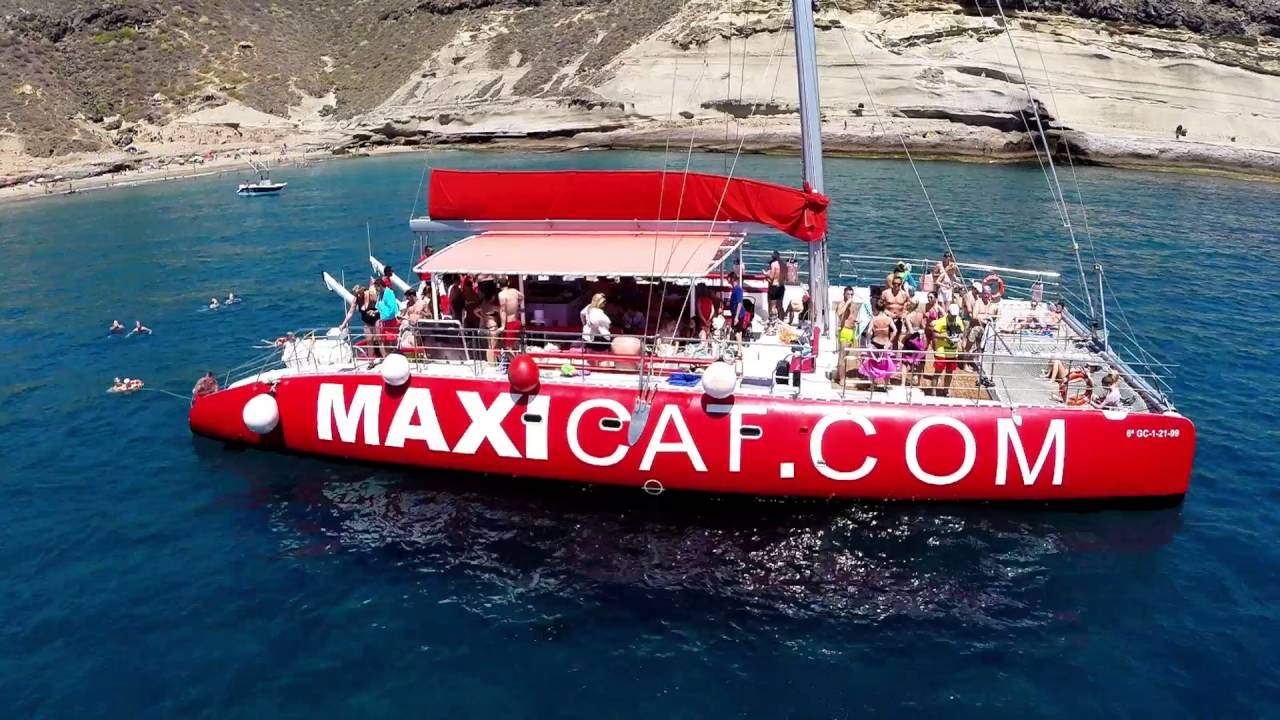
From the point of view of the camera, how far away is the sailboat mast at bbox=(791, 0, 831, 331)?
47.2ft

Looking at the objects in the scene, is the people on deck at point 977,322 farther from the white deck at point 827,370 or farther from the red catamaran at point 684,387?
the white deck at point 827,370

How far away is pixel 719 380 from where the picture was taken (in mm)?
13742

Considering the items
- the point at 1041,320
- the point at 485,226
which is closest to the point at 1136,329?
the point at 1041,320

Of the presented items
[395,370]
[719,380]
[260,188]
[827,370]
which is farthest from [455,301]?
[260,188]

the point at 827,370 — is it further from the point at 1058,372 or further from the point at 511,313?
the point at 511,313

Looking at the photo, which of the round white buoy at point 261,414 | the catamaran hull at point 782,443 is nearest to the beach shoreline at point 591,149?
the round white buoy at point 261,414

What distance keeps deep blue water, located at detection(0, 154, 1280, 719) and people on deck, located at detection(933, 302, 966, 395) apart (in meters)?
2.36

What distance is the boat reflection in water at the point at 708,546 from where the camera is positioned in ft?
41.0

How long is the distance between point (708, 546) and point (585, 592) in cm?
230

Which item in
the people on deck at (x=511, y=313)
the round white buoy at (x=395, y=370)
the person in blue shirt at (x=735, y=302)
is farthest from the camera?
the person in blue shirt at (x=735, y=302)

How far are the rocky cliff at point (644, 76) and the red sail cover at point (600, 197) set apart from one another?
36881mm

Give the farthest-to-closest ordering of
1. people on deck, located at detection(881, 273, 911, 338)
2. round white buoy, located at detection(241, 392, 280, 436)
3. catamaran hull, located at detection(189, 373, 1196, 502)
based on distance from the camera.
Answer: round white buoy, located at detection(241, 392, 280, 436), people on deck, located at detection(881, 273, 911, 338), catamaran hull, located at detection(189, 373, 1196, 502)

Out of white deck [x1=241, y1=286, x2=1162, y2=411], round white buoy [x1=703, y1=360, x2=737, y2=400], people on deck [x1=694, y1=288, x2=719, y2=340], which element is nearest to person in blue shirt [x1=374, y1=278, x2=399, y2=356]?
white deck [x1=241, y1=286, x2=1162, y2=411]

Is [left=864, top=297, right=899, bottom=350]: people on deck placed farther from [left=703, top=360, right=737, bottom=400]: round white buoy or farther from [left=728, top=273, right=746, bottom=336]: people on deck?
[left=703, top=360, right=737, bottom=400]: round white buoy
